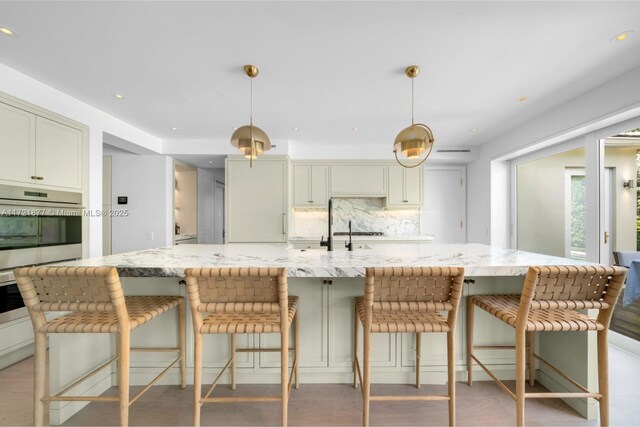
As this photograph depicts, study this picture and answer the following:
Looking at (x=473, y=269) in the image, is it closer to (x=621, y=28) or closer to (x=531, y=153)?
(x=621, y=28)

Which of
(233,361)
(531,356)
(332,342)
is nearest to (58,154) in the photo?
(233,361)

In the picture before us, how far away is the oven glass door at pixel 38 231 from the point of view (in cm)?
225

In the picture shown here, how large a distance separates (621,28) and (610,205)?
67.5 inches

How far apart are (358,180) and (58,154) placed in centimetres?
374

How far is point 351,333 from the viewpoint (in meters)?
1.92

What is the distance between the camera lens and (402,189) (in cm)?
475

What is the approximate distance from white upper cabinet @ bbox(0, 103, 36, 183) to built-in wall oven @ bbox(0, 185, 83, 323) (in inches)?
5.0

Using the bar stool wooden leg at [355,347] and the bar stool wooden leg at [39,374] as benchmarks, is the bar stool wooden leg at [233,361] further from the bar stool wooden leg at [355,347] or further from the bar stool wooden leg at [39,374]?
the bar stool wooden leg at [39,374]

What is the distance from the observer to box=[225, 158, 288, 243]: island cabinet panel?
4316mm

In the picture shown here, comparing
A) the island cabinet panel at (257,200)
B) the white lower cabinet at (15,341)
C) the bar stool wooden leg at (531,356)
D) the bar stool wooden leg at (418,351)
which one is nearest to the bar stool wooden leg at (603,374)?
the bar stool wooden leg at (531,356)

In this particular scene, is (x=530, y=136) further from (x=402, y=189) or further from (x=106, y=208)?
(x=106, y=208)

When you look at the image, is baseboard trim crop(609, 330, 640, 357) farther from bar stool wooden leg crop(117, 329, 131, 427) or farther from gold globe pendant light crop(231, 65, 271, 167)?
bar stool wooden leg crop(117, 329, 131, 427)

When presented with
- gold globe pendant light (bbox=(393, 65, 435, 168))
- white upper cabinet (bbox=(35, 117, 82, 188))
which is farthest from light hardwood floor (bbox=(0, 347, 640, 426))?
white upper cabinet (bbox=(35, 117, 82, 188))

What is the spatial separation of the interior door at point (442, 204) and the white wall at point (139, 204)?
4466 mm
